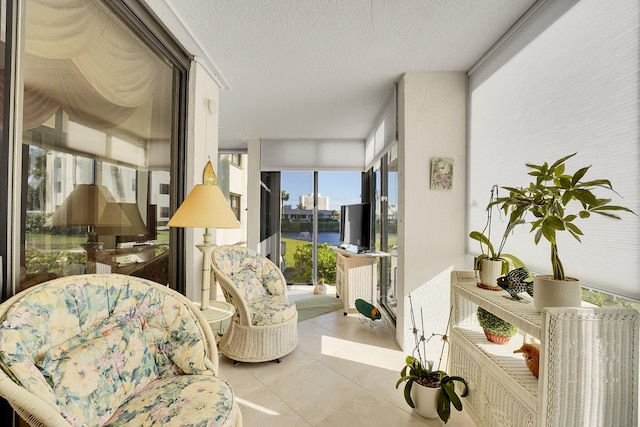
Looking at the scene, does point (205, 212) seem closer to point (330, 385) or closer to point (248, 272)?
point (248, 272)

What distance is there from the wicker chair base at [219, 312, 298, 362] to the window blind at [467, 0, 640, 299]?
1925 millimetres

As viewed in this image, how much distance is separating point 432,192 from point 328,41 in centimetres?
155

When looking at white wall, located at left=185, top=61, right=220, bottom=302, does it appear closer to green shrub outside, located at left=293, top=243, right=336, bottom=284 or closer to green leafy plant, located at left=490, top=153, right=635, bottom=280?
green leafy plant, located at left=490, top=153, right=635, bottom=280

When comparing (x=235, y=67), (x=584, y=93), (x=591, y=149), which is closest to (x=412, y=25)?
(x=584, y=93)

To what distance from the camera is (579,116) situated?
146 cm

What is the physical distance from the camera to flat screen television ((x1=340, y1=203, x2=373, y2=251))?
373 cm

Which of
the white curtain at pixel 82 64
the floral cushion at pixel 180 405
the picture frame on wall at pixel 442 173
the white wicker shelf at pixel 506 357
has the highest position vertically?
the white curtain at pixel 82 64

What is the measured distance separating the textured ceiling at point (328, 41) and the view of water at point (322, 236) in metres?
2.39

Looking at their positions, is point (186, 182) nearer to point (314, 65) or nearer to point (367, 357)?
point (314, 65)

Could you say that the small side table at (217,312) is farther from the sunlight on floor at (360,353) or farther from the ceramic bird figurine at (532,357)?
the ceramic bird figurine at (532,357)

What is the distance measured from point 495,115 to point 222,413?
2.59 m

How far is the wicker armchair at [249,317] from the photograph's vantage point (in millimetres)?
2281

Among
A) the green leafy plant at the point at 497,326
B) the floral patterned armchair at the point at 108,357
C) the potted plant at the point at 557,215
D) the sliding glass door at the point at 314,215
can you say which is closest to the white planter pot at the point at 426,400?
the green leafy plant at the point at 497,326

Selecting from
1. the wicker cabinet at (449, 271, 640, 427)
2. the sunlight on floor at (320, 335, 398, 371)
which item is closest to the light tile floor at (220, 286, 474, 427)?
the sunlight on floor at (320, 335, 398, 371)
